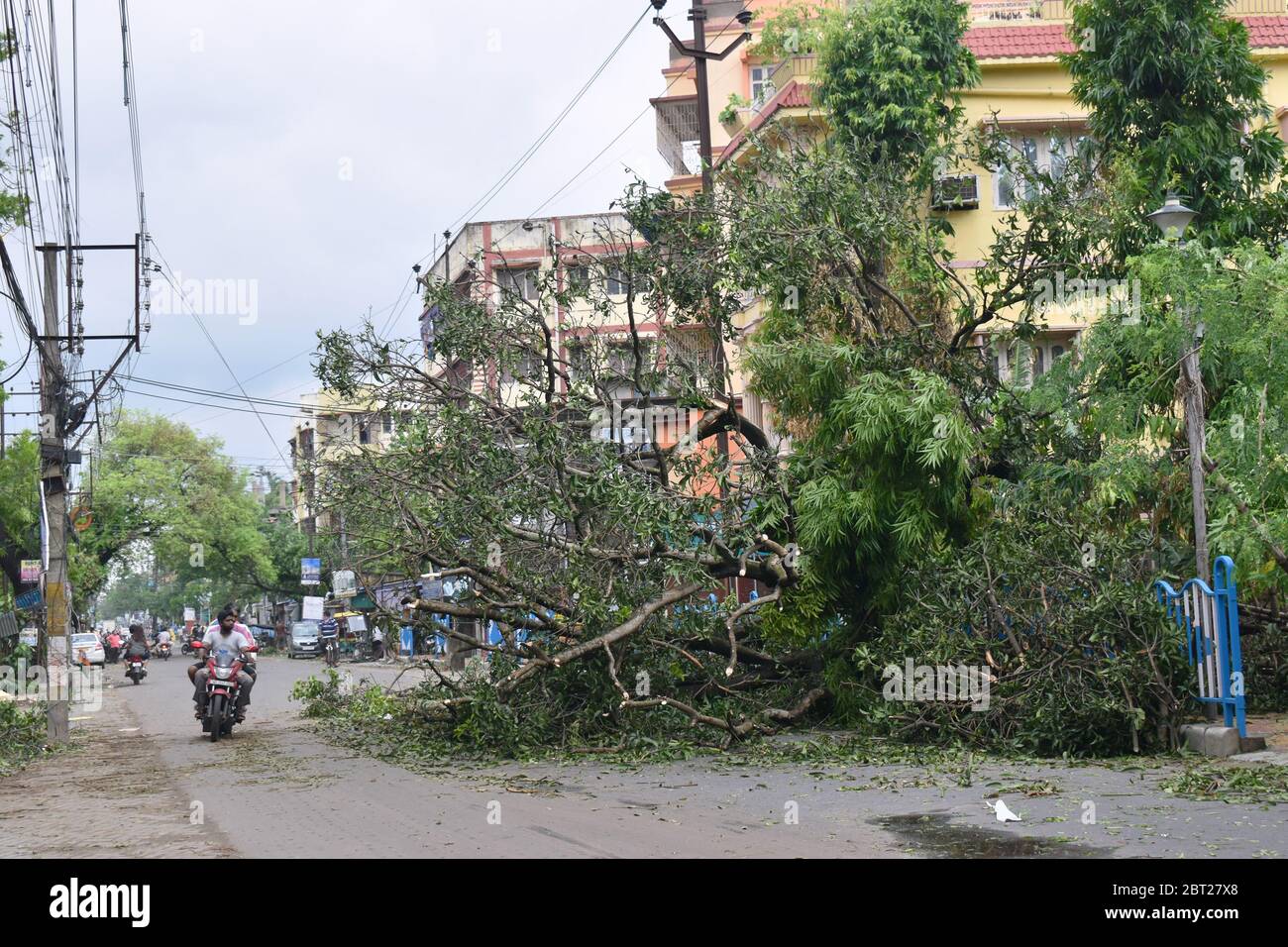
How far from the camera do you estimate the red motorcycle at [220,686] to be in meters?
18.1

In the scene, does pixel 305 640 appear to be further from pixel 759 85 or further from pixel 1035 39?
pixel 1035 39

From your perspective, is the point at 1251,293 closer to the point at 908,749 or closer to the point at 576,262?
the point at 908,749

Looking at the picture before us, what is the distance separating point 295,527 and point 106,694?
4652 centimetres

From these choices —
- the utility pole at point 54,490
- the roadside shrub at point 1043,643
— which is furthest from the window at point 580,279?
the utility pole at point 54,490

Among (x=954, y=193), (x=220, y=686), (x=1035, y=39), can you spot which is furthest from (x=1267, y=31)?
(x=220, y=686)

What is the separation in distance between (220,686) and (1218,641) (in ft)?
40.3

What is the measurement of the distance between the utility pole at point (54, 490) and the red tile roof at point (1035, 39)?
17.3 m

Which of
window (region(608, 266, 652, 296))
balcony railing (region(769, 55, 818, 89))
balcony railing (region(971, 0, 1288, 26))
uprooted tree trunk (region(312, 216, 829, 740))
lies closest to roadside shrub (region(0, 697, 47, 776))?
uprooted tree trunk (region(312, 216, 829, 740))

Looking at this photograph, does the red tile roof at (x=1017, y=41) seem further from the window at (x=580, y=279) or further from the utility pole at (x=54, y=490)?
the utility pole at (x=54, y=490)

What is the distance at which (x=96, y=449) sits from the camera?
5731 cm

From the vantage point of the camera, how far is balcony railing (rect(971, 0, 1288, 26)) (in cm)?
2770

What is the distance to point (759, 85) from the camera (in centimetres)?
3397

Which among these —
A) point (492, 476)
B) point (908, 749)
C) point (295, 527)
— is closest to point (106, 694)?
point (492, 476)

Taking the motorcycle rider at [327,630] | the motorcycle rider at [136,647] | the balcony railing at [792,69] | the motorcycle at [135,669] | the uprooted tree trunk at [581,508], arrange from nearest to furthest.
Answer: the uprooted tree trunk at [581,508]
the balcony railing at [792,69]
the motorcycle at [135,669]
the motorcycle rider at [136,647]
the motorcycle rider at [327,630]
